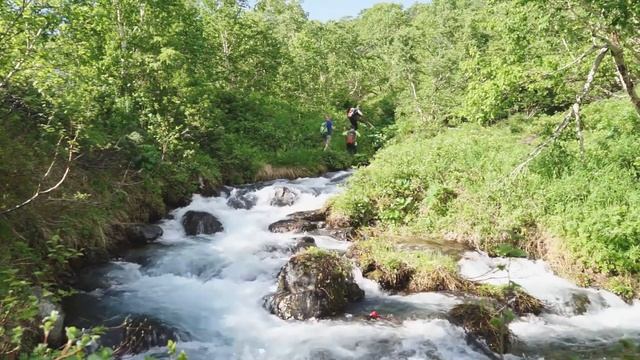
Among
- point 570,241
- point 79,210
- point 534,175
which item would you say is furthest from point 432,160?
point 79,210

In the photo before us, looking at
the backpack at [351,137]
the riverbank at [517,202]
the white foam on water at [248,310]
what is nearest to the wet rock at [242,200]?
the white foam on water at [248,310]

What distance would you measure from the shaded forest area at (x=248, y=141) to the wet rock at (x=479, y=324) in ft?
10.8

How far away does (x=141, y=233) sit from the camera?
1175 centimetres

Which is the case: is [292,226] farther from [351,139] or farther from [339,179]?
[351,139]

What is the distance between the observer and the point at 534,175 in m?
12.2

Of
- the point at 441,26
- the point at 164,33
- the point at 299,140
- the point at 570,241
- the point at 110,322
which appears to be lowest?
the point at 110,322

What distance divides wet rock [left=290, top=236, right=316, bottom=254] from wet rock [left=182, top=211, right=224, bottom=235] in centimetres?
271

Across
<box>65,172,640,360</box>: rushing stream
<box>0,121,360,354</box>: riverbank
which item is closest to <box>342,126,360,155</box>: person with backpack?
<box>0,121,360,354</box>: riverbank

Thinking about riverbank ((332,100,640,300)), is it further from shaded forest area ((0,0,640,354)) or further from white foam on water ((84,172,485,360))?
white foam on water ((84,172,485,360))

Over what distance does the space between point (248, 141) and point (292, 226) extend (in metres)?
8.93

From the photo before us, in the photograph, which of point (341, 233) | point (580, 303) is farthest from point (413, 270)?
point (341, 233)

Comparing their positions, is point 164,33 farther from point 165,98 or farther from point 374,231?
point 374,231

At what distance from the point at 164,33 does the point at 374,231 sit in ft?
33.0

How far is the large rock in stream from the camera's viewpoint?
8.26 metres
